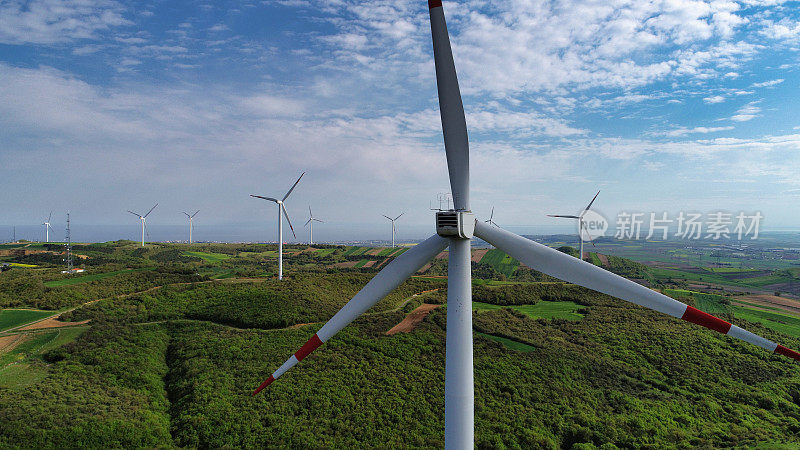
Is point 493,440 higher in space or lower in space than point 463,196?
lower

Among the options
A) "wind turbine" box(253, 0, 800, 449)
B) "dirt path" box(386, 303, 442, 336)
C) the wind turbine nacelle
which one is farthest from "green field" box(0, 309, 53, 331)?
the wind turbine nacelle

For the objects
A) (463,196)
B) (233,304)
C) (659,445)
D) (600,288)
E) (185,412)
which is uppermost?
(463,196)

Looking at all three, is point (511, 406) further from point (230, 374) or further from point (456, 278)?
point (230, 374)

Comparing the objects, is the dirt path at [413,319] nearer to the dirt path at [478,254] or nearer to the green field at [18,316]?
the green field at [18,316]

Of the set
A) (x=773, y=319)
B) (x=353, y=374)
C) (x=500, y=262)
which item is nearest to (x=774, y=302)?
(x=773, y=319)

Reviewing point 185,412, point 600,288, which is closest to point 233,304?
point 185,412

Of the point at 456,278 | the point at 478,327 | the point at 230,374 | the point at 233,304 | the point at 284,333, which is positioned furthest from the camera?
the point at 233,304
